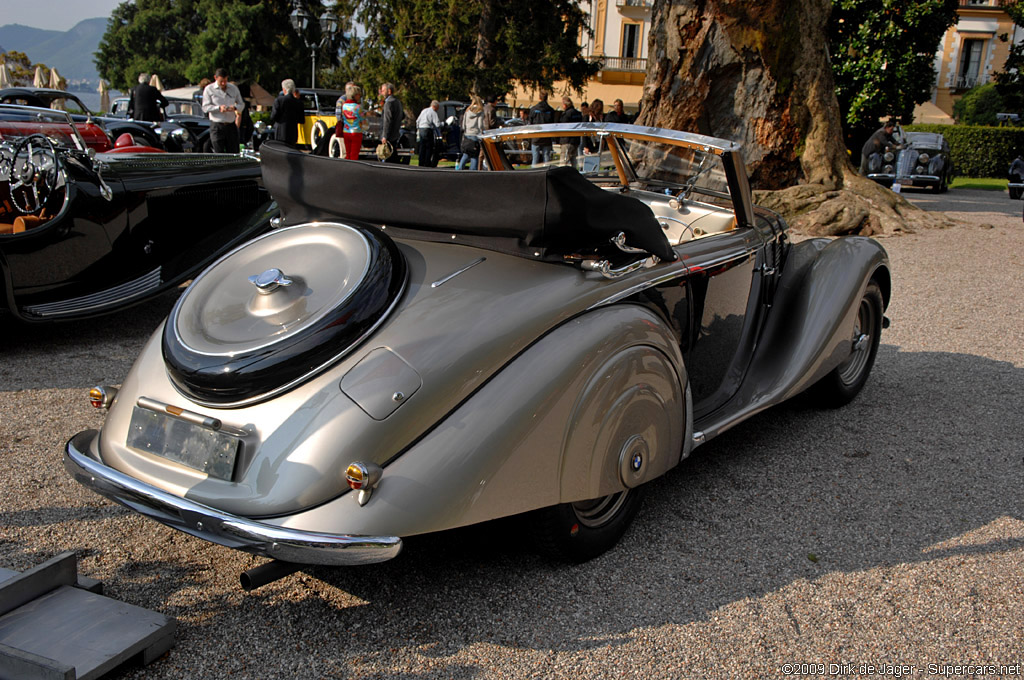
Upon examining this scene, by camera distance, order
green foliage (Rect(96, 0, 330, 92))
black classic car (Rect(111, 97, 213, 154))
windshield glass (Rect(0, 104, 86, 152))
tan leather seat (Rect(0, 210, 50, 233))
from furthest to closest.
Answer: green foliage (Rect(96, 0, 330, 92)), black classic car (Rect(111, 97, 213, 154)), windshield glass (Rect(0, 104, 86, 152)), tan leather seat (Rect(0, 210, 50, 233))

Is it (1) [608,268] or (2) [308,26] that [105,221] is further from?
(2) [308,26]

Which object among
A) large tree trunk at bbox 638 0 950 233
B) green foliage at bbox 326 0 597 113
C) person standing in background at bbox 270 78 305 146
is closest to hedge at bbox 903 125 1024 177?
green foliage at bbox 326 0 597 113

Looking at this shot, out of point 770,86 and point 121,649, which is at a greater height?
point 770,86

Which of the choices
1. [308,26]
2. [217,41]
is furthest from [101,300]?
[217,41]

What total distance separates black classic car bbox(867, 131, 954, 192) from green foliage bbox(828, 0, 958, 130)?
83.2 inches

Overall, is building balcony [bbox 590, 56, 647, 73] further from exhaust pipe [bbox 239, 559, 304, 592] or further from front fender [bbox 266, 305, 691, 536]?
exhaust pipe [bbox 239, 559, 304, 592]

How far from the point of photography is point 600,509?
2.77 meters

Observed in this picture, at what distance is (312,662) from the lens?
2.21 m

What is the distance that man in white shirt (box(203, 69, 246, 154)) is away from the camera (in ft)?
41.0

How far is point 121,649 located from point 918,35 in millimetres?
21060

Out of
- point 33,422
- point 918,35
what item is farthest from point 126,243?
point 918,35

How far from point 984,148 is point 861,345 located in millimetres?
24225

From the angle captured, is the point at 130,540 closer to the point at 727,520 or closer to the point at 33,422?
the point at 33,422

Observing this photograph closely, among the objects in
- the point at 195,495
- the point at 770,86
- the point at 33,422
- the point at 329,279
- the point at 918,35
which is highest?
the point at 918,35
